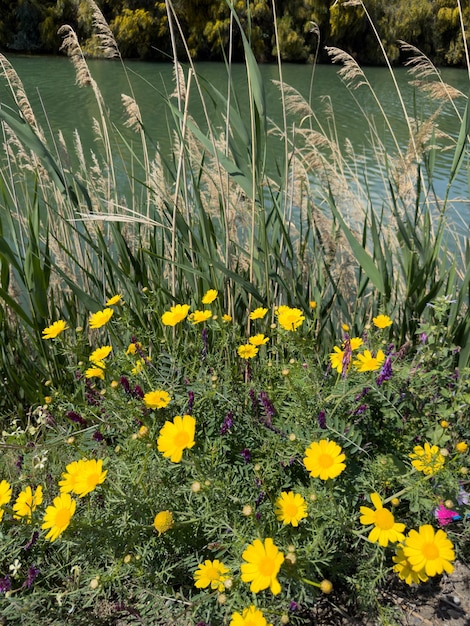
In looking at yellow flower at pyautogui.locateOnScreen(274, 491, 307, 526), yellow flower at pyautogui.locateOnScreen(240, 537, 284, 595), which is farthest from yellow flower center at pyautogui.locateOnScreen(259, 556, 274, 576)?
yellow flower at pyautogui.locateOnScreen(274, 491, 307, 526)

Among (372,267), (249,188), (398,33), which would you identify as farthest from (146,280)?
(398,33)

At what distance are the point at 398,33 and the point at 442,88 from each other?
61.2ft

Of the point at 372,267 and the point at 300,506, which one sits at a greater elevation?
the point at 372,267

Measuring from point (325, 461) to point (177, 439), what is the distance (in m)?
0.25

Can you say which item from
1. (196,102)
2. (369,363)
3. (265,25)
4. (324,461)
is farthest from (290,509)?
(265,25)

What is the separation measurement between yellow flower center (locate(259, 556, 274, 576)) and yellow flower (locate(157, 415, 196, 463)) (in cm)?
20

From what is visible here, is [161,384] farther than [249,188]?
No

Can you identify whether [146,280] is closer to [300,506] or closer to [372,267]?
[372,267]

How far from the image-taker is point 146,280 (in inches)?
63.1

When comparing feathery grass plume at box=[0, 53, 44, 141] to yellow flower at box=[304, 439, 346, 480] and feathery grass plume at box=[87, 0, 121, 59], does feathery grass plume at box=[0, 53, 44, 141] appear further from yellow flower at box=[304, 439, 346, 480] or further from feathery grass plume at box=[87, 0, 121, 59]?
yellow flower at box=[304, 439, 346, 480]

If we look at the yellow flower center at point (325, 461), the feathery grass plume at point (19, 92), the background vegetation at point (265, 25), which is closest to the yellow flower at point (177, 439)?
the yellow flower center at point (325, 461)

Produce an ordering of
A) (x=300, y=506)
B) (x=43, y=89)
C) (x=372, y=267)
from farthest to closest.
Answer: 1. (x=43, y=89)
2. (x=372, y=267)
3. (x=300, y=506)

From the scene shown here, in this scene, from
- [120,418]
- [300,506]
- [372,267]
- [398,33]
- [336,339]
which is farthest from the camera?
[398,33]

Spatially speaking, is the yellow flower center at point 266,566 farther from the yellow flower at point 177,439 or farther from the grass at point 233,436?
the yellow flower at point 177,439
